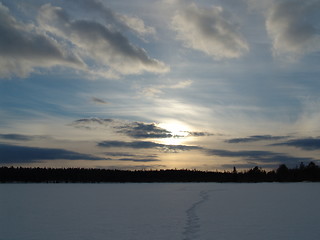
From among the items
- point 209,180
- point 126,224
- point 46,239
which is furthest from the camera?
point 209,180


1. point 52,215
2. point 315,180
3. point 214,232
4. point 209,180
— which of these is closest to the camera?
point 214,232

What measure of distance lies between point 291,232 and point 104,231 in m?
11.5

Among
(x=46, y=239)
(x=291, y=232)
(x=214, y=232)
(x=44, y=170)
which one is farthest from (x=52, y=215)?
(x=44, y=170)

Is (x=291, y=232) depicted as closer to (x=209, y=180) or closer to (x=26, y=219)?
(x=26, y=219)

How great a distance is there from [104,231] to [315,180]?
174 m

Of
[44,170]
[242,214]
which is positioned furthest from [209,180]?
[242,214]

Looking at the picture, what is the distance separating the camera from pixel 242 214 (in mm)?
28922

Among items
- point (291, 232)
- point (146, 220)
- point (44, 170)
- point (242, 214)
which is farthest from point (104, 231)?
point (44, 170)

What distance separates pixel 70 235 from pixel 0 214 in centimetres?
1373

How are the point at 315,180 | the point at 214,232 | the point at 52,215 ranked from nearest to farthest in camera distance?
the point at 214,232 < the point at 52,215 < the point at 315,180

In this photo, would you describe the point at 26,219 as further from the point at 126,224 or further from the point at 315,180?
the point at 315,180

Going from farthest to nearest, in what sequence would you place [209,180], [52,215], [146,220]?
[209,180]
[52,215]
[146,220]

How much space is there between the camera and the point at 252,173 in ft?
648

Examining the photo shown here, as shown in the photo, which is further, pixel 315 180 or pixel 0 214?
pixel 315 180
